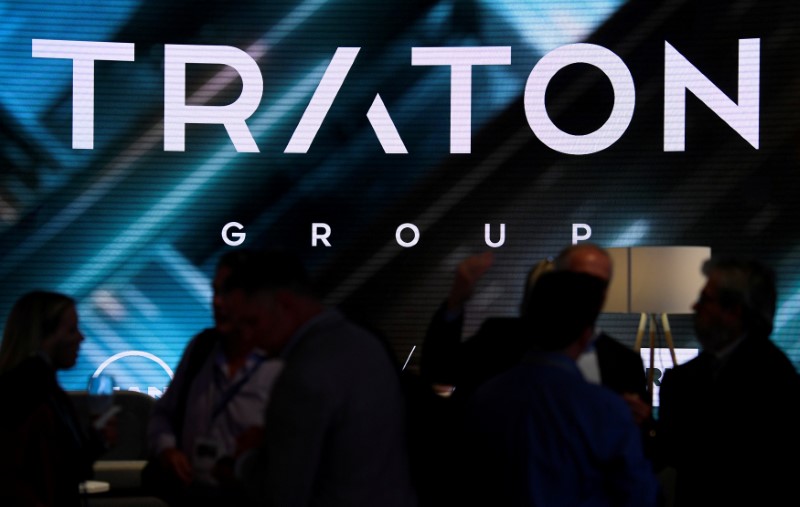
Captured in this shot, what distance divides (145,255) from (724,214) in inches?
146

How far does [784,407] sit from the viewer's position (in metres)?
2.75

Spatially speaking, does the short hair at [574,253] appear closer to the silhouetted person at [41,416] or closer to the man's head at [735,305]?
the man's head at [735,305]

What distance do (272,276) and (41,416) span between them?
3.44ft

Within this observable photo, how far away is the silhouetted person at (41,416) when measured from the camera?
284 cm

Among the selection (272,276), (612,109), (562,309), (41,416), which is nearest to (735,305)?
(562,309)

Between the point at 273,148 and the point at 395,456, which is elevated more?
the point at 273,148

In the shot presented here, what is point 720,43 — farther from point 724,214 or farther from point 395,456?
point 395,456

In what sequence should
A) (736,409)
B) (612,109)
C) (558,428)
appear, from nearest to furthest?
(558,428) < (736,409) < (612,109)

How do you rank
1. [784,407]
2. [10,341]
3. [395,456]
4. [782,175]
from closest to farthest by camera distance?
[395,456] → [784,407] → [10,341] → [782,175]

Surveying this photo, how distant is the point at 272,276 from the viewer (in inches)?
89.3

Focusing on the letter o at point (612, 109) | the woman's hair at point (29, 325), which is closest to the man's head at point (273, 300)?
the woman's hair at point (29, 325)

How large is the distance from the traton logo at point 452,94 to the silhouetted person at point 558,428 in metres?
4.55

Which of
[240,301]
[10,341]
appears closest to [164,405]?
[10,341]

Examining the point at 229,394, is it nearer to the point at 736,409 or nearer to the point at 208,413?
the point at 208,413
